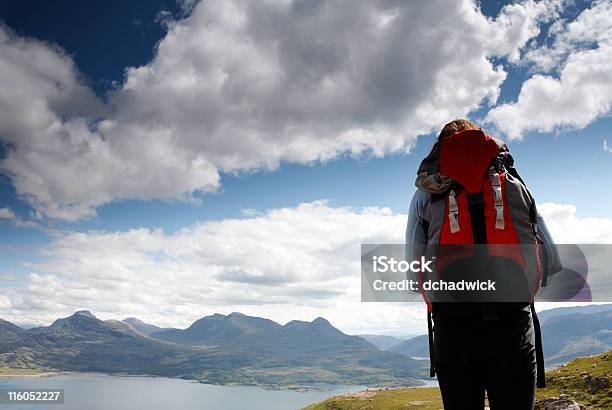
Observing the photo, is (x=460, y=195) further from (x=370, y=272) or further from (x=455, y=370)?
(x=455, y=370)

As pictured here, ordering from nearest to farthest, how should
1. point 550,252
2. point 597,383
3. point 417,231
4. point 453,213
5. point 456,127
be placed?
point 550,252, point 453,213, point 456,127, point 417,231, point 597,383

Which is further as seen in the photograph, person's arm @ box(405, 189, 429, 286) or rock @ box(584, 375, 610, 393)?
rock @ box(584, 375, 610, 393)

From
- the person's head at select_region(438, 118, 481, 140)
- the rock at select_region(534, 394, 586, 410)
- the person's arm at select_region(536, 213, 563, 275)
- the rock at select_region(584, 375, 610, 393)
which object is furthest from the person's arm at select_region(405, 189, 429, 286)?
the rock at select_region(584, 375, 610, 393)

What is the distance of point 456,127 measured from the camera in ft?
13.0

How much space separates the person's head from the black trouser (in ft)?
5.38

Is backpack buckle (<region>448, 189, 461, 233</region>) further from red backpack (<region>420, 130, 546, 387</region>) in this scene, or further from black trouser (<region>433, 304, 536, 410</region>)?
black trouser (<region>433, 304, 536, 410</region>)

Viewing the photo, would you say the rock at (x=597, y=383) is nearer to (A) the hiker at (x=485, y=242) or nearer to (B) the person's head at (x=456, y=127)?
(A) the hiker at (x=485, y=242)

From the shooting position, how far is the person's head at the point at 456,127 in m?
3.93

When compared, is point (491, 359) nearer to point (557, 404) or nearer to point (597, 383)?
point (557, 404)

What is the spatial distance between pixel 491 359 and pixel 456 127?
2.06m

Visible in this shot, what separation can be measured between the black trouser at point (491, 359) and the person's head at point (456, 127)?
1.64 metres

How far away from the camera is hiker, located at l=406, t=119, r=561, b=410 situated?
3.49m

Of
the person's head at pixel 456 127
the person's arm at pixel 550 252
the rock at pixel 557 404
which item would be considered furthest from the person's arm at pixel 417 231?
the rock at pixel 557 404

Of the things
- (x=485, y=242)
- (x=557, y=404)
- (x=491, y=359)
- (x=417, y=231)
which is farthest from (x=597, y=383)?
(x=485, y=242)
